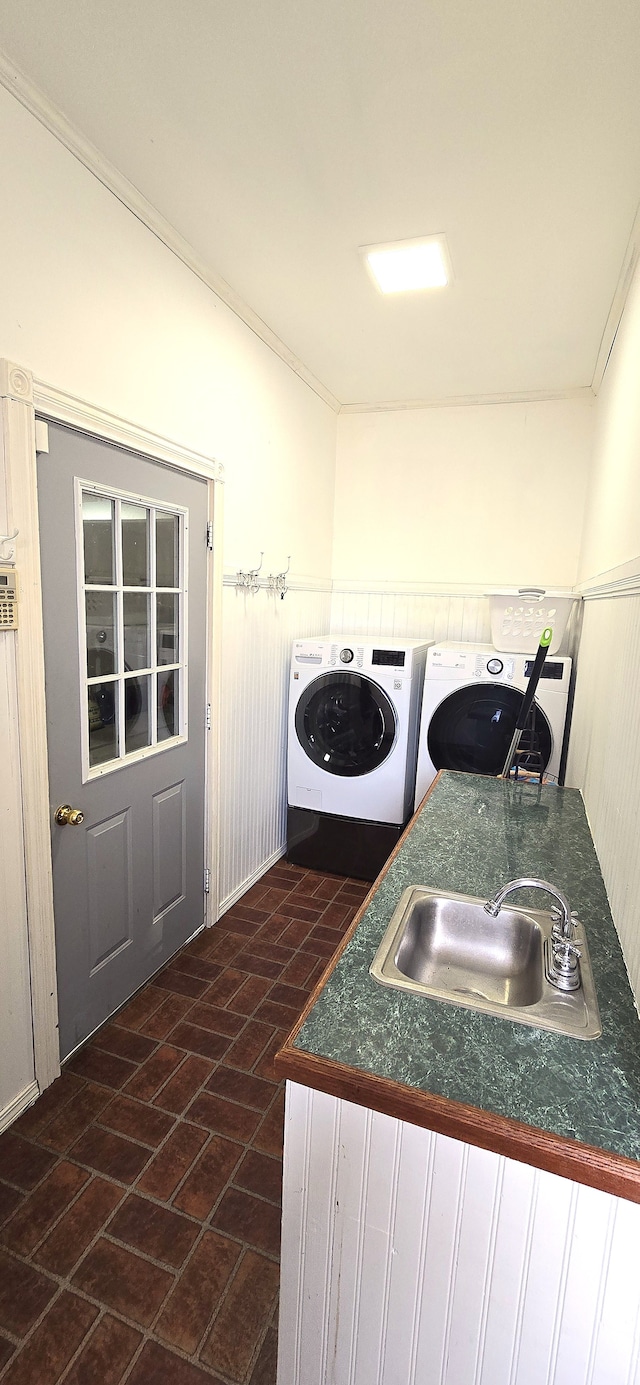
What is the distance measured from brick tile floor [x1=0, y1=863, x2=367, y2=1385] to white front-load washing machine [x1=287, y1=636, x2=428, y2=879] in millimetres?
997

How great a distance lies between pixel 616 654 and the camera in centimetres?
158

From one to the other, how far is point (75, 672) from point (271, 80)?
1.53 m

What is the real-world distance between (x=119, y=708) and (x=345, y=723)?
1.42 m

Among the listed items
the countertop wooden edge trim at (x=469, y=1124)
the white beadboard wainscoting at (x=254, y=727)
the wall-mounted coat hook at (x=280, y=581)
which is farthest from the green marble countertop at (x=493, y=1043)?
the wall-mounted coat hook at (x=280, y=581)

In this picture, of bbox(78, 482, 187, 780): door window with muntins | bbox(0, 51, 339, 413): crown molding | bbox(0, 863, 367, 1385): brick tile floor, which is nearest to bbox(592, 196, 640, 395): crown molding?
bbox(0, 51, 339, 413): crown molding

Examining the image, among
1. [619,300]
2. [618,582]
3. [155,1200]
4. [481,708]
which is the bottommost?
[155,1200]

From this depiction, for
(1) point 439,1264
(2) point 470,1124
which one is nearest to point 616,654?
(2) point 470,1124

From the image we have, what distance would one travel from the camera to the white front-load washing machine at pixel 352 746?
10.0 feet

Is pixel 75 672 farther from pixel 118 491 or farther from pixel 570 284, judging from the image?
pixel 570 284

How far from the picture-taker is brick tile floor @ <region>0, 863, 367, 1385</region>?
123cm

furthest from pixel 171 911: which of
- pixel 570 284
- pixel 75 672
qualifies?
pixel 570 284

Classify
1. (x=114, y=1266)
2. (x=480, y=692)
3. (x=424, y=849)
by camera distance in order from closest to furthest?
(x=114, y=1266) → (x=424, y=849) → (x=480, y=692)

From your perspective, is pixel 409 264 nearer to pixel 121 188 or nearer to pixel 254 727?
pixel 121 188

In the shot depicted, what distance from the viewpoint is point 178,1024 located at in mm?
2102
